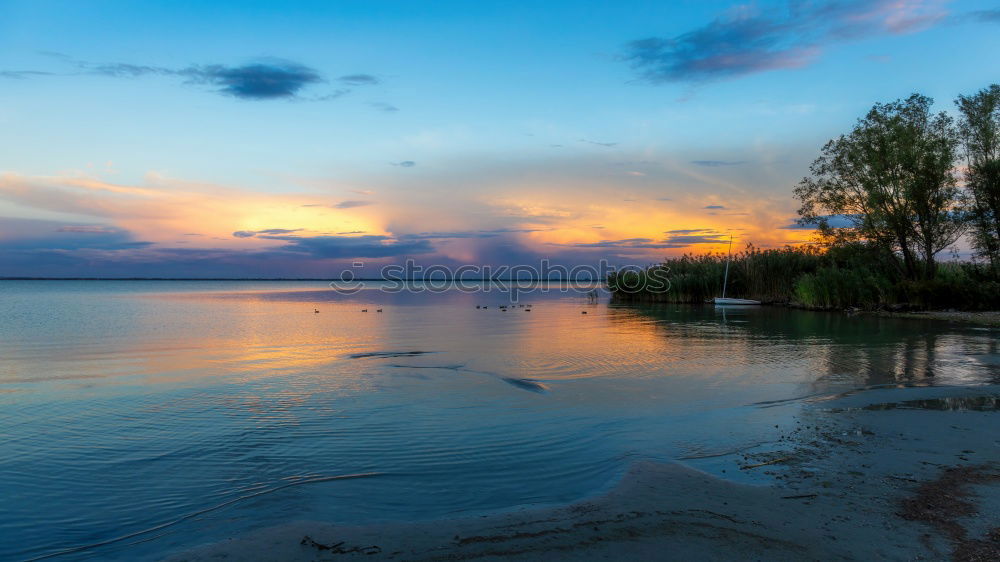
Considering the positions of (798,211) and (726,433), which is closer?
(726,433)

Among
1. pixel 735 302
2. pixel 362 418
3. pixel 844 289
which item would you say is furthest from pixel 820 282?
pixel 362 418

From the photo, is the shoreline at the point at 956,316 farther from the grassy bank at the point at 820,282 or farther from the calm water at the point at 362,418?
the calm water at the point at 362,418

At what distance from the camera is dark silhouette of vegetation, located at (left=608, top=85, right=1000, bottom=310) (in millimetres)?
34156

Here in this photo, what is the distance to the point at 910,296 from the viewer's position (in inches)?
1442

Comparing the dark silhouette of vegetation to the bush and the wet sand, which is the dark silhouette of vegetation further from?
the wet sand

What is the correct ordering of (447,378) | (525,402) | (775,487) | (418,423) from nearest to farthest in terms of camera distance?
(775,487), (418,423), (525,402), (447,378)

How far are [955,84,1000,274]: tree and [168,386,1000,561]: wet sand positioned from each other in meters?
33.3

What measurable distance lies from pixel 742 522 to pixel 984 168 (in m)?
37.5

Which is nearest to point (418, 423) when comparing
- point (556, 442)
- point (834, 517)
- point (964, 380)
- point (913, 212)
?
point (556, 442)

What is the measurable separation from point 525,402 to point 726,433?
12.6 ft

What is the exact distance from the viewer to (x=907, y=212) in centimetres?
3784

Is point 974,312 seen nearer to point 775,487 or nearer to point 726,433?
point 726,433

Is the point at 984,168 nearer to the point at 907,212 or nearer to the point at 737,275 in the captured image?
the point at 907,212

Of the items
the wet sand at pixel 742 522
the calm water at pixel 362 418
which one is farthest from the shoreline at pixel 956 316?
the wet sand at pixel 742 522
